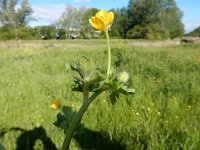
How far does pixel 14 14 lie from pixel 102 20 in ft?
111

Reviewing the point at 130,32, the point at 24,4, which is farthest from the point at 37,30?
the point at 24,4

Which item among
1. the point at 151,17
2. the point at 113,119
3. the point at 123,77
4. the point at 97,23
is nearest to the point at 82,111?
the point at 123,77

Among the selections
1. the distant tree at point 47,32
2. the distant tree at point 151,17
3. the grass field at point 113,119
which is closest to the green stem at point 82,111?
the grass field at point 113,119

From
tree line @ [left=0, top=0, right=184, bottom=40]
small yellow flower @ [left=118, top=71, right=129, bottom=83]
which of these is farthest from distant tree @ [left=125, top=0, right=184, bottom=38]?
small yellow flower @ [left=118, top=71, right=129, bottom=83]

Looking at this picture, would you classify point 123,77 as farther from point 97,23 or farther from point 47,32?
point 47,32

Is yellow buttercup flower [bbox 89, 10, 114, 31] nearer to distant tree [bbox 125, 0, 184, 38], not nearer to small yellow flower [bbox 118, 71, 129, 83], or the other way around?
small yellow flower [bbox 118, 71, 129, 83]

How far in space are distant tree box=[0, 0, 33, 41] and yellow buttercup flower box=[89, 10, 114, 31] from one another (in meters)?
32.8

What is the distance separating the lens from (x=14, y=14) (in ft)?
111

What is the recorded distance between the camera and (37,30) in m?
72.9

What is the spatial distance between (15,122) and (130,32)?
64.5m

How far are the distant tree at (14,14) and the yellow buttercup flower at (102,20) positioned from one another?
3277 cm

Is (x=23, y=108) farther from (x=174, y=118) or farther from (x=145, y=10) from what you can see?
(x=145, y=10)

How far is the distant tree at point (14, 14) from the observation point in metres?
33.0

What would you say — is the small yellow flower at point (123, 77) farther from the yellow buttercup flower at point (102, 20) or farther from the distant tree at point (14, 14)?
the distant tree at point (14, 14)
